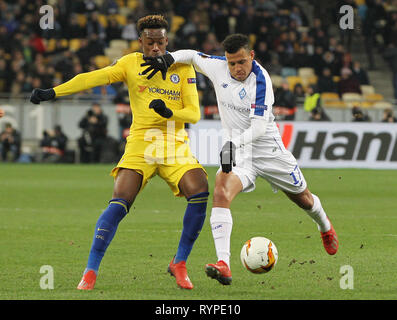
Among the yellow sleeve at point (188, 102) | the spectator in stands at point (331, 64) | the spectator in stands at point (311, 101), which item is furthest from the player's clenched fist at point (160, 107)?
the spectator in stands at point (331, 64)

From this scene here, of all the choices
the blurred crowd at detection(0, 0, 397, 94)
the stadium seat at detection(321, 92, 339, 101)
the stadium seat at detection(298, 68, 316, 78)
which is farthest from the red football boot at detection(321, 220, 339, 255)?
the stadium seat at detection(298, 68, 316, 78)

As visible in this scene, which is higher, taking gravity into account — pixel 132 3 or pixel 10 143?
pixel 132 3

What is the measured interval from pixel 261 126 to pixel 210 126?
12965 mm

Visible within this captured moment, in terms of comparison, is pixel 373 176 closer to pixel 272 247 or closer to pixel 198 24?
pixel 198 24

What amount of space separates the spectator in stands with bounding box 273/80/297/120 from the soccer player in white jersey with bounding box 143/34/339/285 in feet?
41.3

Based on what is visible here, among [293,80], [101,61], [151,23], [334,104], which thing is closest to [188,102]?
[151,23]

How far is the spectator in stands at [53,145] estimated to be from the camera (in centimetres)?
2144

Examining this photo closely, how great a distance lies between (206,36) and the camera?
82.4 ft

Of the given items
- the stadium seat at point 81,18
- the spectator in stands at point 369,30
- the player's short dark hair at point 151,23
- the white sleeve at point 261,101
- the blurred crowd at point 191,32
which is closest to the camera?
the player's short dark hair at point 151,23

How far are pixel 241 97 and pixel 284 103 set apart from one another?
13971 millimetres

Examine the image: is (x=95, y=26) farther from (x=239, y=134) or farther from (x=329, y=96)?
(x=239, y=134)

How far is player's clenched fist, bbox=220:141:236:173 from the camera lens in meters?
6.86

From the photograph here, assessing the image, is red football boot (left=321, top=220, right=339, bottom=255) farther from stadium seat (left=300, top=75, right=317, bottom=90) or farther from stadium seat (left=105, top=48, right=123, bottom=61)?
stadium seat (left=105, top=48, right=123, bottom=61)

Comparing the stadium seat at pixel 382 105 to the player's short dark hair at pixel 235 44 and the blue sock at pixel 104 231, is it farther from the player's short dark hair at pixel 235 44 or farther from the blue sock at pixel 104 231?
the blue sock at pixel 104 231
